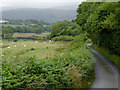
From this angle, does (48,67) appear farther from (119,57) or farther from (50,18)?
(119,57)

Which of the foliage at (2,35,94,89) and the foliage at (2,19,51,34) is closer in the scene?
the foliage at (2,35,94,89)

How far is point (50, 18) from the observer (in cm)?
990

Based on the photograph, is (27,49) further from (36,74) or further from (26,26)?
(26,26)

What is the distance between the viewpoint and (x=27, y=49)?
616cm

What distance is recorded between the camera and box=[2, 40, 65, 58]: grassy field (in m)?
4.92

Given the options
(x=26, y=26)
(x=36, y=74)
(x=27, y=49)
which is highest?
(x=26, y=26)

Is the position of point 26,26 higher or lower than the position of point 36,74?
higher

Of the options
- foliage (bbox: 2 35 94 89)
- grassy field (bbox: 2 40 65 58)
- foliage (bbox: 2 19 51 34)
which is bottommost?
foliage (bbox: 2 35 94 89)

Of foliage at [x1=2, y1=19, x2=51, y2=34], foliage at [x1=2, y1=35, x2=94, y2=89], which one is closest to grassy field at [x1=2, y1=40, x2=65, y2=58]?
foliage at [x1=2, y1=35, x2=94, y2=89]

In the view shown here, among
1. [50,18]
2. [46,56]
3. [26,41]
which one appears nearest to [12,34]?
[26,41]

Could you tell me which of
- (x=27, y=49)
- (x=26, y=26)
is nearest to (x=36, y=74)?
(x=27, y=49)

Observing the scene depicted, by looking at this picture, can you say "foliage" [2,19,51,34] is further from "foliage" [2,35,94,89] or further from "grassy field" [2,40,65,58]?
"foliage" [2,35,94,89]

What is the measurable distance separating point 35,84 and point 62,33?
6.73m

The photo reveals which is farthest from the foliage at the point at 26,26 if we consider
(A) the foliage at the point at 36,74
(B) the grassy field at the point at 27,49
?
(A) the foliage at the point at 36,74
